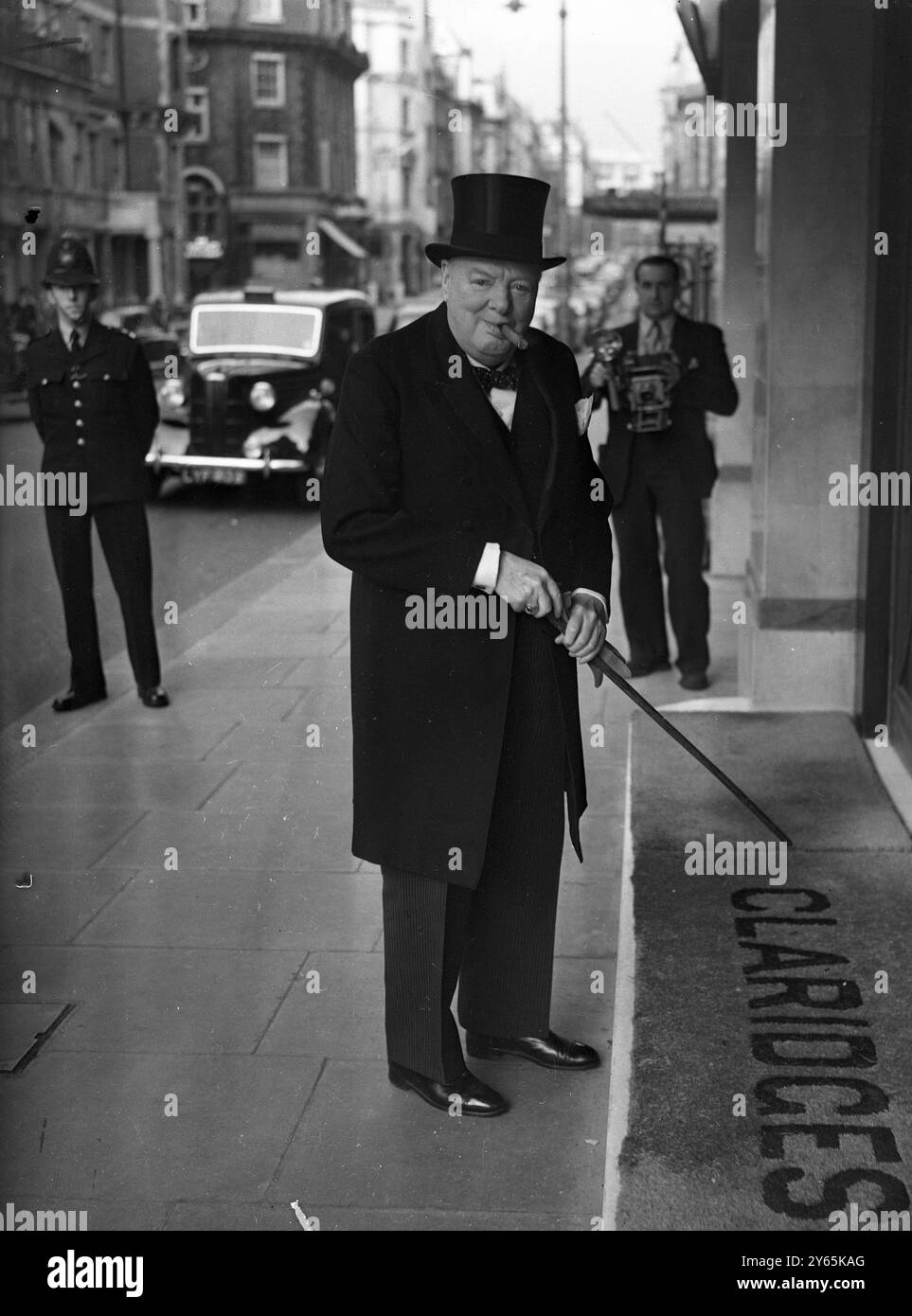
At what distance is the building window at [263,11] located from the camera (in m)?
6.31

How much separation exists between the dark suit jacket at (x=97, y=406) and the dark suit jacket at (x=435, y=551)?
3.98m

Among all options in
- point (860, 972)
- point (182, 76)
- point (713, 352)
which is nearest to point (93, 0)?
point (182, 76)

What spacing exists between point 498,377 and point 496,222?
1.06 feet

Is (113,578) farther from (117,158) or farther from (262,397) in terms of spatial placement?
(262,397)

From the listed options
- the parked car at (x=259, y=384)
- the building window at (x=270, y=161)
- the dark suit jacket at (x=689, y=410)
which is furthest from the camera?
the parked car at (x=259, y=384)

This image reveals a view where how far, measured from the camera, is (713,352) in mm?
7293

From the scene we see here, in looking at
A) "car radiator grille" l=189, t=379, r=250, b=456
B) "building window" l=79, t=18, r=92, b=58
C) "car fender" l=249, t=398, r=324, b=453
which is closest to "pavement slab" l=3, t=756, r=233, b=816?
"building window" l=79, t=18, r=92, b=58

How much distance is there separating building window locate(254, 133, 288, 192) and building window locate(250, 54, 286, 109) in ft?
1.10

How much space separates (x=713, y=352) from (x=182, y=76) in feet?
8.29

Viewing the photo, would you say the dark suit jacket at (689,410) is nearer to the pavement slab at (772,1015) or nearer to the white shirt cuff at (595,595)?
the pavement slab at (772,1015)

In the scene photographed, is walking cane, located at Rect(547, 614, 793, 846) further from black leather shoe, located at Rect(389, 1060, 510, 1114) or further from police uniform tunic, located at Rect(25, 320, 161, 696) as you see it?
police uniform tunic, located at Rect(25, 320, 161, 696)

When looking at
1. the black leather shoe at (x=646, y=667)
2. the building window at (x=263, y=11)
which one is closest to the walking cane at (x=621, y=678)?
the building window at (x=263, y=11)

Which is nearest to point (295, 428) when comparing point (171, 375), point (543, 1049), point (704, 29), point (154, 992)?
point (171, 375)

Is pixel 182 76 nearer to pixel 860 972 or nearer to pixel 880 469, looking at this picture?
pixel 880 469
